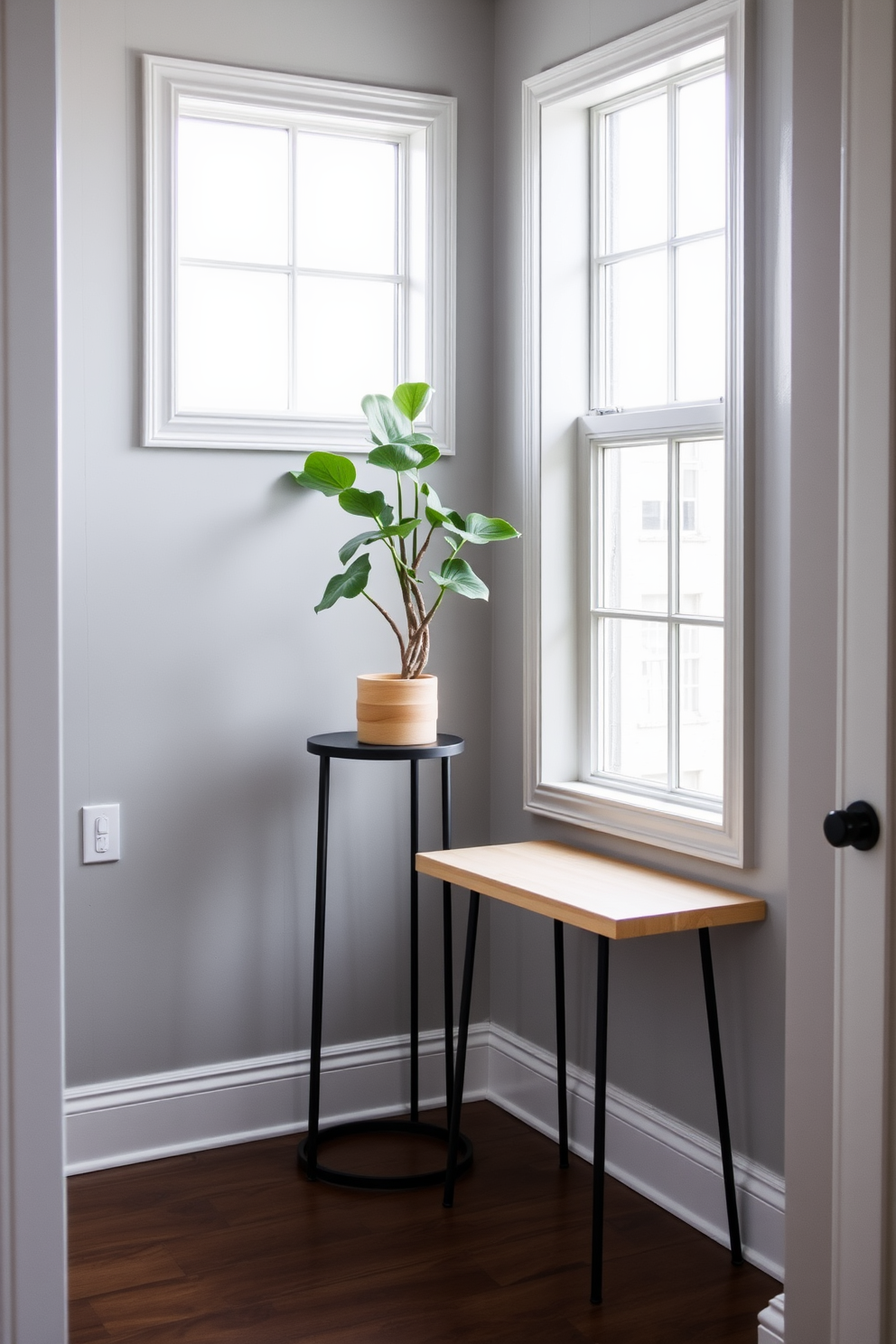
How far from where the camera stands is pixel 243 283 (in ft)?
10.4

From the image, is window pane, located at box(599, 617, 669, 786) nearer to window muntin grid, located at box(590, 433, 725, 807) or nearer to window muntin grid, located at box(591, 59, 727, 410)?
window muntin grid, located at box(590, 433, 725, 807)

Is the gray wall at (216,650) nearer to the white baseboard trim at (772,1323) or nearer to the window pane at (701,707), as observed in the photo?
the window pane at (701,707)

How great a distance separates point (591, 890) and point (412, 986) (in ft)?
2.52

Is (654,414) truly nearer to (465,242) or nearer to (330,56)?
Result: (465,242)

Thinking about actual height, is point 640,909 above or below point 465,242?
below

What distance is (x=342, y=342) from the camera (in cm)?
329

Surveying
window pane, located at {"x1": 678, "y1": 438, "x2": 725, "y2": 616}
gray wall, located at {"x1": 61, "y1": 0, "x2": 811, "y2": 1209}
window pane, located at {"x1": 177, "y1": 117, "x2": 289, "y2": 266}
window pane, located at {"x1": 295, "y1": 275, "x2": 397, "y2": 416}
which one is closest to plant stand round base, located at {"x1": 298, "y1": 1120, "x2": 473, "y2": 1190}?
gray wall, located at {"x1": 61, "y1": 0, "x2": 811, "y2": 1209}

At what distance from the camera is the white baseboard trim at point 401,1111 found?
2688 millimetres

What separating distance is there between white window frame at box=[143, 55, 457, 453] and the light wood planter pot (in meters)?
0.62

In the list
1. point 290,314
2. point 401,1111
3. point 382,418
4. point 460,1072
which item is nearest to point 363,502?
point 382,418

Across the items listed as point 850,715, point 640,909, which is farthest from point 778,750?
point 850,715

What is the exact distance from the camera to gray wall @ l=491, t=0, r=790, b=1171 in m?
2.47

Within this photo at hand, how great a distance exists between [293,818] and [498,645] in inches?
26.6

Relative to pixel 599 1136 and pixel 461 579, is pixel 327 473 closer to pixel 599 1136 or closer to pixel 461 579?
pixel 461 579
